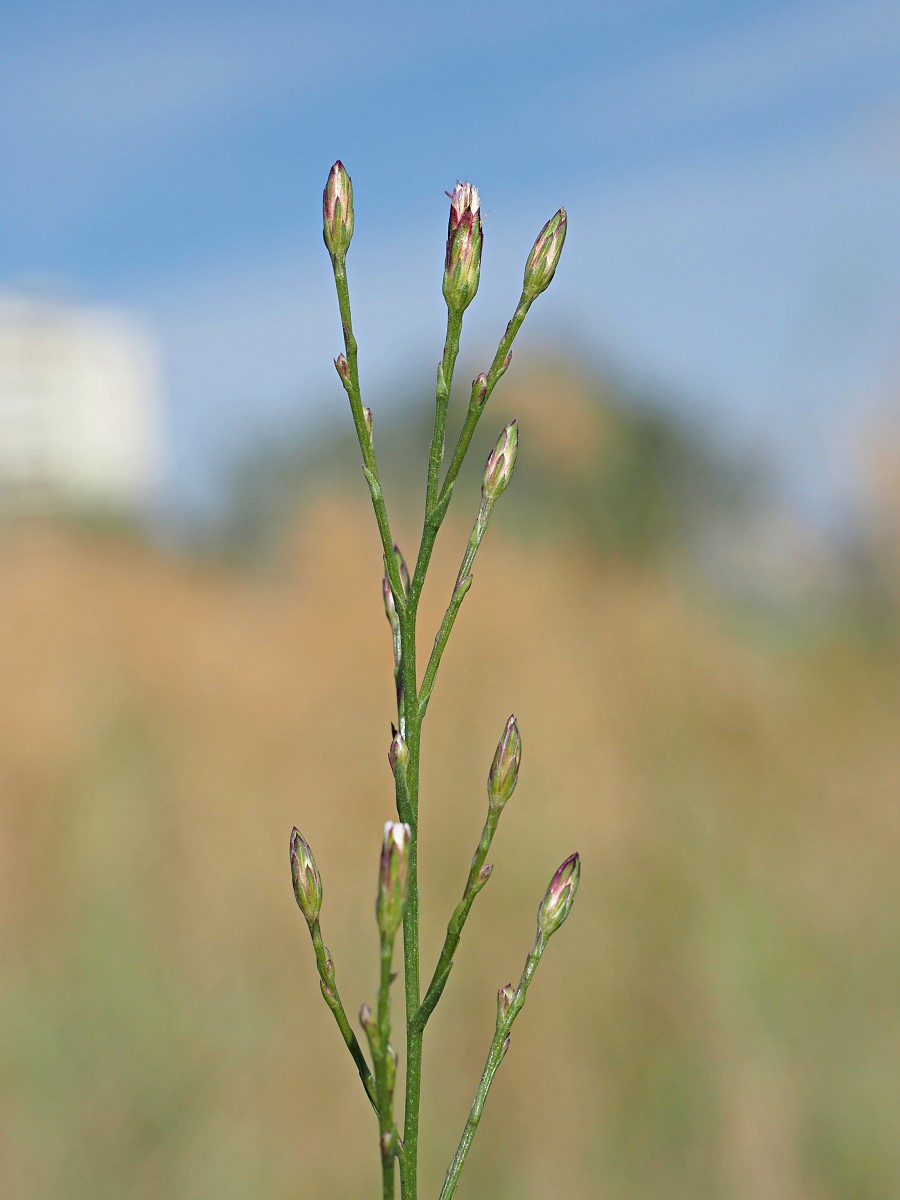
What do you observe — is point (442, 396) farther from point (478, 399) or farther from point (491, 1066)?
point (491, 1066)

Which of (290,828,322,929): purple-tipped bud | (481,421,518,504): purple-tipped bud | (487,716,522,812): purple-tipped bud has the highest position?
(481,421,518,504): purple-tipped bud

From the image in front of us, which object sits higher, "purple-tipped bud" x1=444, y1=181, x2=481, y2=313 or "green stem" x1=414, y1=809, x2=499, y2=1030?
"purple-tipped bud" x1=444, y1=181, x2=481, y2=313

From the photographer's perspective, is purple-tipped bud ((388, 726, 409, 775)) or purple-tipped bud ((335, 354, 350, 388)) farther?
purple-tipped bud ((335, 354, 350, 388))

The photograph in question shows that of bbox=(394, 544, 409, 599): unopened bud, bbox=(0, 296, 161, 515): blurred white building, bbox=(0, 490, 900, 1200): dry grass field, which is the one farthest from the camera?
bbox=(0, 296, 161, 515): blurred white building

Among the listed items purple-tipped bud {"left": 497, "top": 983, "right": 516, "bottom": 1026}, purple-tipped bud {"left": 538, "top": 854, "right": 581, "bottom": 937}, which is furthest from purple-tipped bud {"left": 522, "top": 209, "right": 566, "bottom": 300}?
purple-tipped bud {"left": 497, "top": 983, "right": 516, "bottom": 1026}

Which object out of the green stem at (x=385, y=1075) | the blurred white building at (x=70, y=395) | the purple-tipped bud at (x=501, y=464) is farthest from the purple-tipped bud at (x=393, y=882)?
the blurred white building at (x=70, y=395)

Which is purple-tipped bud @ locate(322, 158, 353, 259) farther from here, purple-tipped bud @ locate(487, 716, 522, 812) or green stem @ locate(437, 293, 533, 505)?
purple-tipped bud @ locate(487, 716, 522, 812)

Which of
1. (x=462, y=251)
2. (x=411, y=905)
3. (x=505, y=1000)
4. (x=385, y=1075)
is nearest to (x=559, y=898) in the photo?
(x=505, y=1000)
